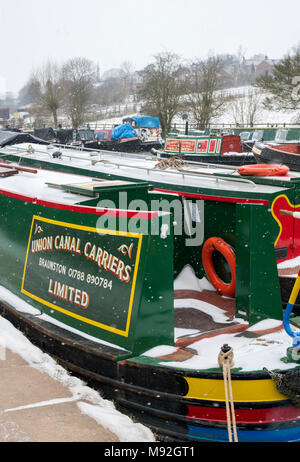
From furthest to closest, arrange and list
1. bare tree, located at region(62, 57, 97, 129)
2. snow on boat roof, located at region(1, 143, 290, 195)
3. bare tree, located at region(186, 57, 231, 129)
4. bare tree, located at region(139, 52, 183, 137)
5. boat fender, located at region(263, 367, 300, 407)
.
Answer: bare tree, located at region(62, 57, 97, 129) < bare tree, located at region(139, 52, 183, 137) < bare tree, located at region(186, 57, 231, 129) < snow on boat roof, located at region(1, 143, 290, 195) < boat fender, located at region(263, 367, 300, 407)

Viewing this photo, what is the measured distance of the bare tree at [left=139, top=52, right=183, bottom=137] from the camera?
40.4 meters

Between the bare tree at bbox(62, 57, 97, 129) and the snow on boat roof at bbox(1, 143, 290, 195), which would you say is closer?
the snow on boat roof at bbox(1, 143, 290, 195)

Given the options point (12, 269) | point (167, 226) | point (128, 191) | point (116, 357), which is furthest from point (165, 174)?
point (116, 357)

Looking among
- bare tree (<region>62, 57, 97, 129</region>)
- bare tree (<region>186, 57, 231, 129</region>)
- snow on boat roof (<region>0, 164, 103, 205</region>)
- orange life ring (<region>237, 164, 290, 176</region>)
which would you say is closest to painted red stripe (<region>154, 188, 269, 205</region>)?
orange life ring (<region>237, 164, 290, 176</region>)

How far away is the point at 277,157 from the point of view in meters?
9.44

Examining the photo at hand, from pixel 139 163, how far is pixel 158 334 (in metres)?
5.43

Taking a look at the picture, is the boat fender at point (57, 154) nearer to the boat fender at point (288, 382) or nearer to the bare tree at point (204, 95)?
the boat fender at point (288, 382)

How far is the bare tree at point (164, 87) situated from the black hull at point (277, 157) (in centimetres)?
3201

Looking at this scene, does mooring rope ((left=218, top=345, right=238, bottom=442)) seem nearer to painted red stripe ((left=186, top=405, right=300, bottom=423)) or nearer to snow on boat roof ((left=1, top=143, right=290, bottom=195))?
painted red stripe ((left=186, top=405, right=300, bottom=423))

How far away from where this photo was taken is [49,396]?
164 inches

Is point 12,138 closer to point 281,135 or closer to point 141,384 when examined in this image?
point 141,384

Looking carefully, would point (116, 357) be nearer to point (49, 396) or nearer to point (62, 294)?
point (49, 396)

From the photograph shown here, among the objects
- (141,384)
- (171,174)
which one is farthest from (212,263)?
(141,384)

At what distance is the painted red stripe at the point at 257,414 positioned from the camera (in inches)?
140
